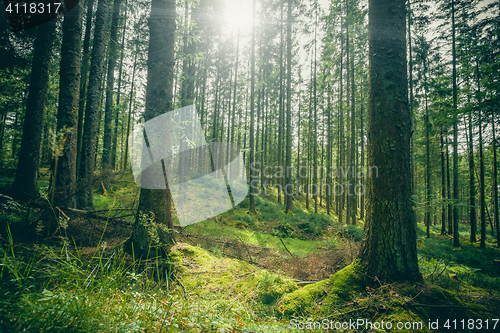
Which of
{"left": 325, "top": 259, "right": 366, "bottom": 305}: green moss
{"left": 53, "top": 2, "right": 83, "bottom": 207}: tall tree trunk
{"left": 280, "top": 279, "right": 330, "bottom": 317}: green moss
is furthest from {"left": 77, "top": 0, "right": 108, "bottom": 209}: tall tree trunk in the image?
{"left": 325, "top": 259, "right": 366, "bottom": 305}: green moss

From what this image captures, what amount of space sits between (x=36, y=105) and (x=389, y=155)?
9017 mm

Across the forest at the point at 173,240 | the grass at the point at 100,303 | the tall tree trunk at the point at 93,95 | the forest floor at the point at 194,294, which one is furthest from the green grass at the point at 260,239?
the tall tree trunk at the point at 93,95

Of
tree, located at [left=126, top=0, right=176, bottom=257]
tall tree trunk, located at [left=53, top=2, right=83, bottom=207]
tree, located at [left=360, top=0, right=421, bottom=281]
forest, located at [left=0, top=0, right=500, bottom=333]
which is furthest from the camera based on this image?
tall tree trunk, located at [left=53, top=2, right=83, bottom=207]

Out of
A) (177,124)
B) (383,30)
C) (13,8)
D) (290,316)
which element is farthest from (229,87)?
(290,316)

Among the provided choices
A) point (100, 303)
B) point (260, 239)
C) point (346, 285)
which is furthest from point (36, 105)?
point (346, 285)

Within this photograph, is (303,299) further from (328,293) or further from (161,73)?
(161,73)

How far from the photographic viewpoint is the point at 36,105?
5.85 meters

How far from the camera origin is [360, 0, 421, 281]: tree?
2895 mm

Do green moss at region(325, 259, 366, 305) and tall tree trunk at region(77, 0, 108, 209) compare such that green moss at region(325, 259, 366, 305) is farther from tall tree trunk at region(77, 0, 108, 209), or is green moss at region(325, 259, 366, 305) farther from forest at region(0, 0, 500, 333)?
tall tree trunk at region(77, 0, 108, 209)

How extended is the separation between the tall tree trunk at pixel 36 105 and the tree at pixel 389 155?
8065 mm

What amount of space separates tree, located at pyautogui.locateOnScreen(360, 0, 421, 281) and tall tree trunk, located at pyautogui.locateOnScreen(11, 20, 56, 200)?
8065 mm

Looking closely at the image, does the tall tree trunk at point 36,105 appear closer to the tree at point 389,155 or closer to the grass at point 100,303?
the grass at point 100,303

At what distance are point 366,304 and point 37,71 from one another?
31.3 feet

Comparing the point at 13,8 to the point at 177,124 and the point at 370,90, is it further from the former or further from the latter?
the point at 370,90
